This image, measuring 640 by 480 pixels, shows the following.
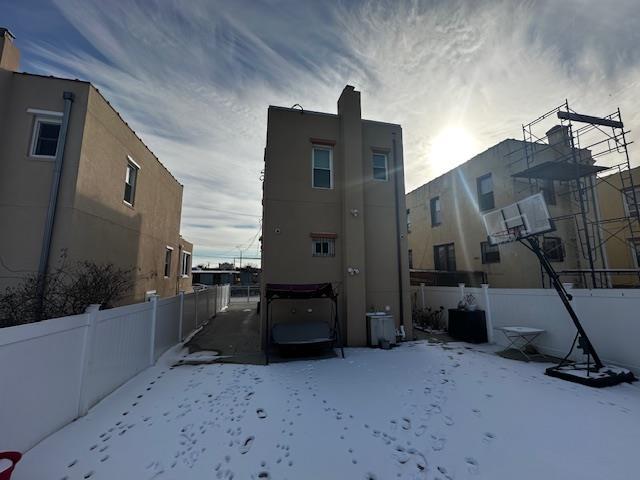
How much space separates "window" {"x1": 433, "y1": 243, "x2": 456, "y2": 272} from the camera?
→ 663 inches

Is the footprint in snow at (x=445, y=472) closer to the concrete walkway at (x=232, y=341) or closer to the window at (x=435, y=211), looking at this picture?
the concrete walkway at (x=232, y=341)

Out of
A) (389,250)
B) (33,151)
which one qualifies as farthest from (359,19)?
(33,151)

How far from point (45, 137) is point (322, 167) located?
25.1 ft

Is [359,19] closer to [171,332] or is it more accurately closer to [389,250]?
[389,250]

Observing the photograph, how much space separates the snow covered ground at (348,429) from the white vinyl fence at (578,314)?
1.15 meters

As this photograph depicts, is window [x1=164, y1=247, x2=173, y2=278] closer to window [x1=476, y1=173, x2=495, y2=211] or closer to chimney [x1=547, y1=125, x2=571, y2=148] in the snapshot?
window [x1=476, y1=173, x2=495, y2=211]

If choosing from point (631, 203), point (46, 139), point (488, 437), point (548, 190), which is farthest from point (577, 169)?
point (46, 139)

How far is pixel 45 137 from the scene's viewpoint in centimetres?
732

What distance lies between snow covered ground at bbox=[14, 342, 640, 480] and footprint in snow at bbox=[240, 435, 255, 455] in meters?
0.03

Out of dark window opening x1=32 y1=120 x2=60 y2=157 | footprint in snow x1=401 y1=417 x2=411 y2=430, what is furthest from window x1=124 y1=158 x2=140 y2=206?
footprint in snow x1=401 y1=417 x2=411 y2=430

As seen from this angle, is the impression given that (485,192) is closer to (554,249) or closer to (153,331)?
(554,249)

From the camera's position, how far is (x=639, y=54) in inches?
292

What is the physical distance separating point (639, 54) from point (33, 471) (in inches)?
564

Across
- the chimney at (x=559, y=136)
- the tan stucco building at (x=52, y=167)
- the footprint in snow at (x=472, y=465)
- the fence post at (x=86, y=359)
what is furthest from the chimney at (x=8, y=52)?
the chimney at (x=559, y=136)
